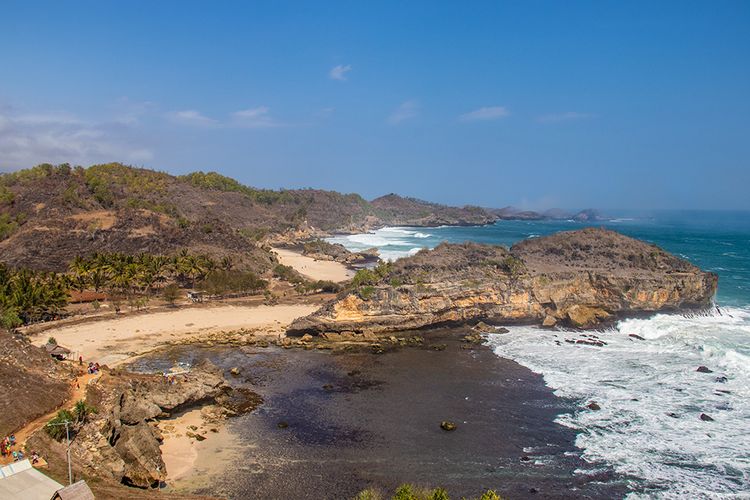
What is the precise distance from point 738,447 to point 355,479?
64.5ft

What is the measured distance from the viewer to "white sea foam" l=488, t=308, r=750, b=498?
25.5m

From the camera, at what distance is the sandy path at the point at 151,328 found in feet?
146

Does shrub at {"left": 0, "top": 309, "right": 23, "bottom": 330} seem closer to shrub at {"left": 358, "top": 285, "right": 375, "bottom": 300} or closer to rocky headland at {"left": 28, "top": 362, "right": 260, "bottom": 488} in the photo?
rocky headland at {"left": 28, "top": 362, "right": 260, "bottom": 488}

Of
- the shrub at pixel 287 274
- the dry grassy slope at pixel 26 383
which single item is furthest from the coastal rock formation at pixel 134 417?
the shrub at pixel 287 274

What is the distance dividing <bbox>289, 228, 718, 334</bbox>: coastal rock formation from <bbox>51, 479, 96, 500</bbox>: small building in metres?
30.9

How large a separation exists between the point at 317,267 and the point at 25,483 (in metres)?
74.8

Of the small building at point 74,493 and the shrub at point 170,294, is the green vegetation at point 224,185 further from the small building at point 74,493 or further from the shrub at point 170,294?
the small building at point 74,493

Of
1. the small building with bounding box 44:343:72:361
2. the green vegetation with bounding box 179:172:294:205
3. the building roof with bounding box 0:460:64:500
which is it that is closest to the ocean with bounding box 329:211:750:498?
the building roof with bounding box 0:460:64:500

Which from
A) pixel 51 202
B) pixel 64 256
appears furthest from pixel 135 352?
pixel 51 202

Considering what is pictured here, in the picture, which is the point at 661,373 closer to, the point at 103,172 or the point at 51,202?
the point at 51,202

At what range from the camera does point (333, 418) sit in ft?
104

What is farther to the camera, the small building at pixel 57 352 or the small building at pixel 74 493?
the small building at pixel 57 352

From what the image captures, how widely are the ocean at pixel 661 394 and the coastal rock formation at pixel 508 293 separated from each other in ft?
7.53

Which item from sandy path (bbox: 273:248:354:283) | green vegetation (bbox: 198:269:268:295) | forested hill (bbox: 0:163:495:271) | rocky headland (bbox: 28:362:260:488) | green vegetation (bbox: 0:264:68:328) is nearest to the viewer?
rocky headland (bbox: 28:362:260:488)
